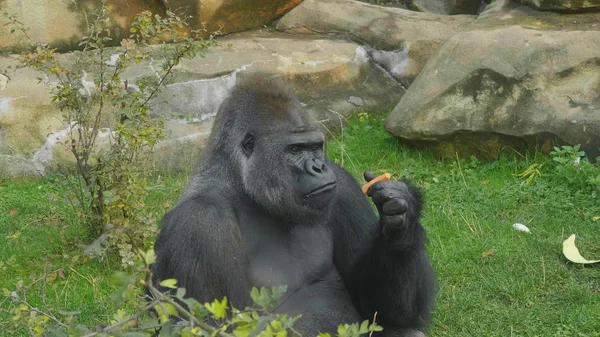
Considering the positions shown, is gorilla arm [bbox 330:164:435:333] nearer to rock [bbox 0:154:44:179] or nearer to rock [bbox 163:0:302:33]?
rock [bbox 0:154:44:179]

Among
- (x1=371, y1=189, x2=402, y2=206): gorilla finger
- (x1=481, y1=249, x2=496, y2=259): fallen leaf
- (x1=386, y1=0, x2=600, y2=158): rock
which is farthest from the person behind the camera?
(x1=386, y1=0, x2=600, y2=158): rock

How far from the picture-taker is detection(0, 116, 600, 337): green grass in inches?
180

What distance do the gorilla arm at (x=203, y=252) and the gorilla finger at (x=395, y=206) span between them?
63cm

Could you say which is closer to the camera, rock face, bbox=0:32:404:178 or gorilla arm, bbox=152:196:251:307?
gorilla arm, bbox=152:196:251:307

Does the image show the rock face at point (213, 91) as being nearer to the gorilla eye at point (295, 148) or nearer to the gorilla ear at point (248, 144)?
the gorilla ear at point (248, 144)

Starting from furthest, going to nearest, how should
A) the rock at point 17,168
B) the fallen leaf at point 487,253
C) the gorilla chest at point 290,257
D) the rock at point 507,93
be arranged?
the rock at point 17,168 → the rock at point 507,93 → the fallen leaf at point 487,253 → the gorilla chest at point 290,257

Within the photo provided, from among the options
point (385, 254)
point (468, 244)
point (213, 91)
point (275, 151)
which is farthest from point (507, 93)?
point (275, 151)

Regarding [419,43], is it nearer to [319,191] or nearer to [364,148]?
[364,148]

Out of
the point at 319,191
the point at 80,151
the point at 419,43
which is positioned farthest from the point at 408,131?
the point at 319,191

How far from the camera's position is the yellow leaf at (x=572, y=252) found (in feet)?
16.3

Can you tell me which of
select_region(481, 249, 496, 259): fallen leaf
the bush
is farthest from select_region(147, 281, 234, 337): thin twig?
select_region(481, 249, 496, 259): fallen leaf

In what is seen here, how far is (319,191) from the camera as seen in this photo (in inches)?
138

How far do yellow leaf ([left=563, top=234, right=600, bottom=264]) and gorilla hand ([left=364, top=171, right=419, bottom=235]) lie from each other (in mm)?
1762

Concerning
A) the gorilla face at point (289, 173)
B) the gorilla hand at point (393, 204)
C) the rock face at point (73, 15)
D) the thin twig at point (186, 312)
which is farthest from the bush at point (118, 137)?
the thin twig at point (186, 312)
